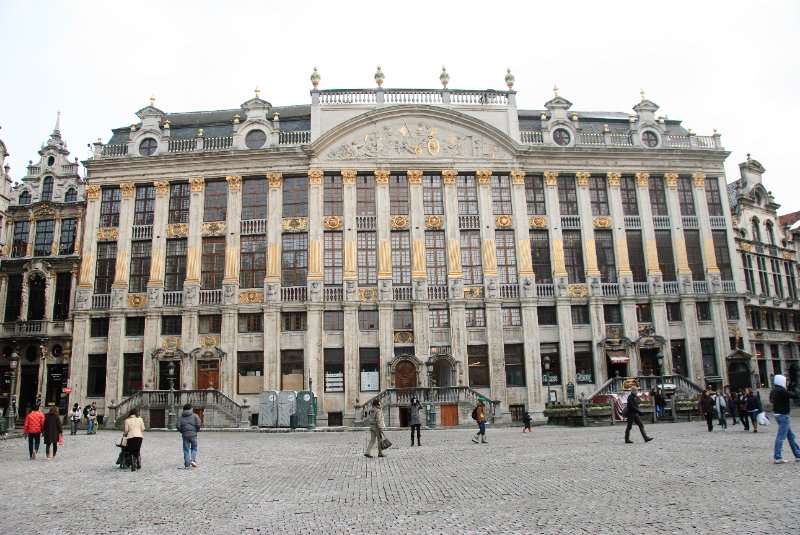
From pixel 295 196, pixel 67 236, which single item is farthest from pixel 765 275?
pixel 67 236

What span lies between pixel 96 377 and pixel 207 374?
7.35 meters

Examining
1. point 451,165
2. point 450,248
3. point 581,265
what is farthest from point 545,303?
point 451,165

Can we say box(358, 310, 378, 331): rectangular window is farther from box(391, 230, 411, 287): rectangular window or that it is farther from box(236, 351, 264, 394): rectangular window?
box(236, 351, 264, 394): rectangular window

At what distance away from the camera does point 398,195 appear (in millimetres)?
43156

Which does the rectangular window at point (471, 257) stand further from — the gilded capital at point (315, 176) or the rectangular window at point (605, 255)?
Result: the gilded capital at point (315, 176)

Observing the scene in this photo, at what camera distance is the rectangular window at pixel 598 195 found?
44281mm

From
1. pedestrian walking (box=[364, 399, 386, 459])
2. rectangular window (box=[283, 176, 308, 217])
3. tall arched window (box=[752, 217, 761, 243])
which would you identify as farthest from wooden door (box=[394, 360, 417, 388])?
tall arched window (box=[752, 217, 761, 243])

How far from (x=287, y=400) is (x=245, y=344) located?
731 centimetres

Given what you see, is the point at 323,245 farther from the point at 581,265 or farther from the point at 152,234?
the point at 581,265

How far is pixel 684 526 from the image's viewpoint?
9.24 m

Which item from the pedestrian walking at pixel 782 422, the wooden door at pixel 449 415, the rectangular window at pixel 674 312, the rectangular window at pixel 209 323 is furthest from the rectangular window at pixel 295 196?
the pedestrian walking at pixel 782 422

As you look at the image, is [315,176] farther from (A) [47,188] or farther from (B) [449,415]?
(A) [47,188]

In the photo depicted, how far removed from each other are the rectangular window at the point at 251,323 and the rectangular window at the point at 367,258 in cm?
675

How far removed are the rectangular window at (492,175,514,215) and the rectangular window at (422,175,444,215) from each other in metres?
3.61
